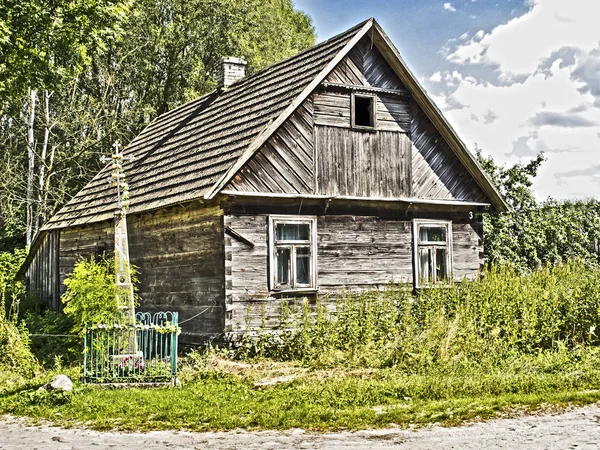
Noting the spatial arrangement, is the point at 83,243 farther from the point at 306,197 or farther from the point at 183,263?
the point at 306,197

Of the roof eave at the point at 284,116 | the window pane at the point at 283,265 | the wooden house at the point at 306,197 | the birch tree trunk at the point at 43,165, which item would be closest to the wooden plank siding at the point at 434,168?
the wooden house at the point at 306,197

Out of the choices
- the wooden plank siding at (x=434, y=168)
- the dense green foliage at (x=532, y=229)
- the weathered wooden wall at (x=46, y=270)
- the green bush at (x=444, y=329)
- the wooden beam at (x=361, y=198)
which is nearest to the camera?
the green bush at (x=444, y=329)

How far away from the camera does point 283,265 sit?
53.3ft

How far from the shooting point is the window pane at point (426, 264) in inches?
730

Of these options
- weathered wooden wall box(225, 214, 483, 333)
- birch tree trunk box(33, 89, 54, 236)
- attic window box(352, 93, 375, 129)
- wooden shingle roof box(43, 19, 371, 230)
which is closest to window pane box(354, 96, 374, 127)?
attic window box(352, 93, 375, 129)

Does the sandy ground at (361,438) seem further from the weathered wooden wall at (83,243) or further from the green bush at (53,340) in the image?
the weathered wooden wall at (83,243)

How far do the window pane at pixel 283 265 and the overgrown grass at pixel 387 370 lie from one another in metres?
0.74

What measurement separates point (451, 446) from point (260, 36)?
30.9m

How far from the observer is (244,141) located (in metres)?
16.3

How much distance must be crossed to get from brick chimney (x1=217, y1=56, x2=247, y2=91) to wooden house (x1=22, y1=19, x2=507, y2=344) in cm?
175

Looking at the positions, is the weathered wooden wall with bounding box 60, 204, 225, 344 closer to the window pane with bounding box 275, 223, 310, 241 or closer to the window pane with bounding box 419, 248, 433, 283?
the window pane with bounding box 275, 223, 310, 241

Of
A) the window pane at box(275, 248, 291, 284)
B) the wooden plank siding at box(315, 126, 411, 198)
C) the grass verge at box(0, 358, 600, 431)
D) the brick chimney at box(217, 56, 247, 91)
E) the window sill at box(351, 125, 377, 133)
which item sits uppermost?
the brick chimney at box(217, 56, 247, 91)

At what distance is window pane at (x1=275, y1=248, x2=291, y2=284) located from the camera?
53.1 feet

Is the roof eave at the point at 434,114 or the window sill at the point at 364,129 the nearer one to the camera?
the window sill at the point at 364,129
